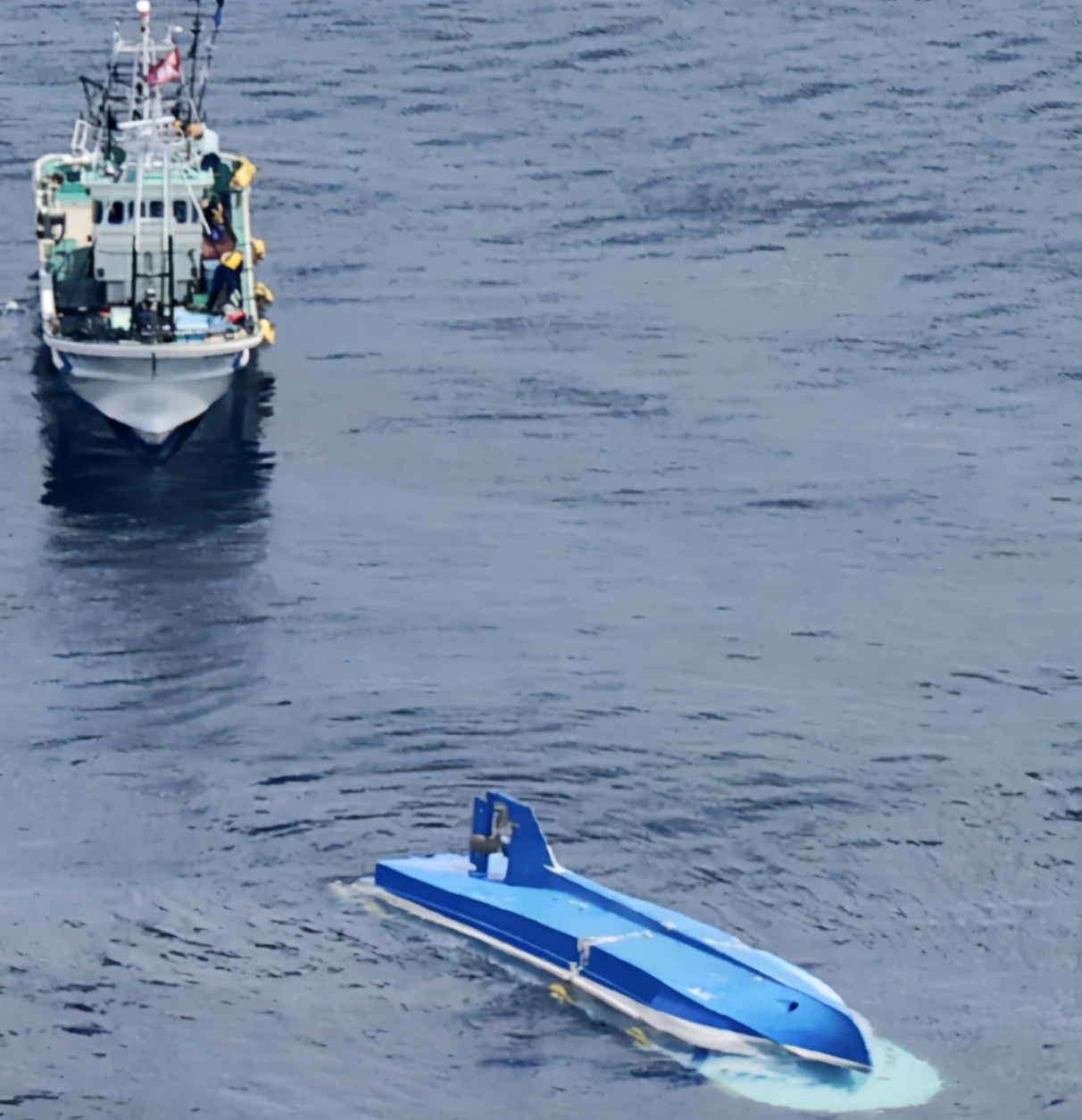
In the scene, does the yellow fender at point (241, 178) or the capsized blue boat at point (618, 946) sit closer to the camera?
the capsized blue boat at point (618, 946)

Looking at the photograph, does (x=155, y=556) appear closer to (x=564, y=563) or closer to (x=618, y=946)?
(x=564, y=563)

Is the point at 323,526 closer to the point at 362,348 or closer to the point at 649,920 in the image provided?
the point at 362,348

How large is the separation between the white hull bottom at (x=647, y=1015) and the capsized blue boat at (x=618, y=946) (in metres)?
0.02

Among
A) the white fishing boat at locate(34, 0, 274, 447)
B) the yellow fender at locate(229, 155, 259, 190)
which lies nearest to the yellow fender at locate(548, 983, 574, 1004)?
the white fishing boat at locate(34, 0, 274, 447)

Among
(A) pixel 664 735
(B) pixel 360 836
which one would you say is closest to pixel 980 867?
(A) pixel 664 735

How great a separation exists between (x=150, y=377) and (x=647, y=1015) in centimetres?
4236

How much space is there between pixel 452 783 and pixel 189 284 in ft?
118

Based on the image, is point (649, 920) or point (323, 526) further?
point (323, 526)

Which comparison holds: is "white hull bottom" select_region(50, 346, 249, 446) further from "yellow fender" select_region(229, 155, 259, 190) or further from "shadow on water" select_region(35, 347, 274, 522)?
"yellow fender" select_region(229, 155, 259, 190)

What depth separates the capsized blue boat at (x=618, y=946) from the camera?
6444 centimetres

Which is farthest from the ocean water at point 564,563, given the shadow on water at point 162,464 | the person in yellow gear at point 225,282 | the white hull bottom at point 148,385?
the person in yellow gear at point 225,282

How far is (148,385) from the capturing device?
100438 millimetres

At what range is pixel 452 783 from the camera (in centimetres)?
7694

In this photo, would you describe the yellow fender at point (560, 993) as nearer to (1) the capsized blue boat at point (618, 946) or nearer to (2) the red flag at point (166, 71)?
(1) the capsized blue boat at point (618, 946)
